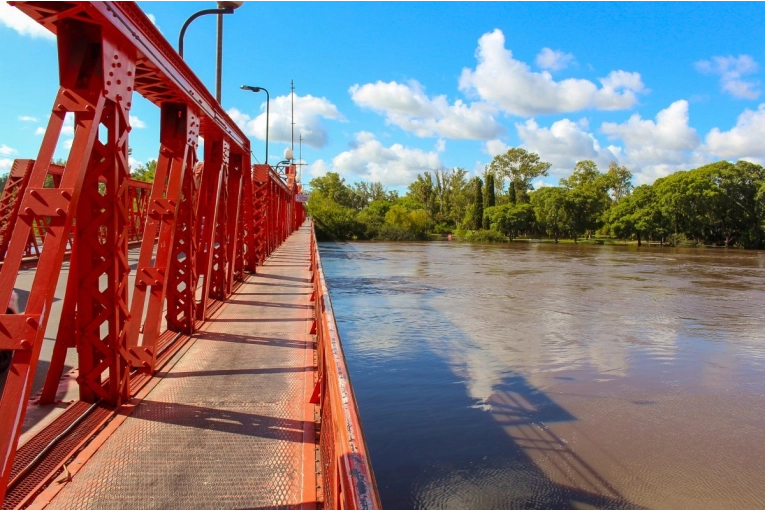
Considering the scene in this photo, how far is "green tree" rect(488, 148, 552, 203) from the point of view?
99.5m

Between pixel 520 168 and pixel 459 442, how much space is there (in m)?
96.4

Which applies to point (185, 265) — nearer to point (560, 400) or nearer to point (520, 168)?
point (560, 400)

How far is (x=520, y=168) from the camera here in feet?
329

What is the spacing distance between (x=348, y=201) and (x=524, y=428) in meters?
114

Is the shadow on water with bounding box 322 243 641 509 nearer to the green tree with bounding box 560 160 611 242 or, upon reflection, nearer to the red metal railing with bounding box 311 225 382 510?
the red metal railing with bounding box 311 225 382 510

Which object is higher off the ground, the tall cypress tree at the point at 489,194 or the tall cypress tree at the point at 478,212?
the tall cypress tree at the point at 489,194

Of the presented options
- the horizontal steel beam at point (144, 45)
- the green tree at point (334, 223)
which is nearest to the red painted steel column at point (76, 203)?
the horizontal steel beam at point (144, 45)

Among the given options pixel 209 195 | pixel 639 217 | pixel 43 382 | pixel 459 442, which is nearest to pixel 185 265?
pixel 209 195

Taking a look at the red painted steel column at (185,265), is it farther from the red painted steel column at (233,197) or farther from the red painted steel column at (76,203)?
the red painted steel column at (233,197)

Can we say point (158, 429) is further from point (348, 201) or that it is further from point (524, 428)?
point (348, 201)

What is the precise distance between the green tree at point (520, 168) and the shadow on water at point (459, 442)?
90124 mm

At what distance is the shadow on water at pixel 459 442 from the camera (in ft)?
22.3

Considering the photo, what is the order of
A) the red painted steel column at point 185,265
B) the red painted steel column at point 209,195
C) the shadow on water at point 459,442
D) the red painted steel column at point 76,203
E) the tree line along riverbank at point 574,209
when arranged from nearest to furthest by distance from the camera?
the red painted steel column at point 76,203 < the shadow on water at point 459,442 < the red painted steel column at point 185,265 < the red painted steel column at point 209,195 < the tree line along riverbank at point 574,209

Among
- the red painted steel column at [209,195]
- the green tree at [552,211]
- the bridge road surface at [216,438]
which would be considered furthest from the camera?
the green tree at [552,211]
